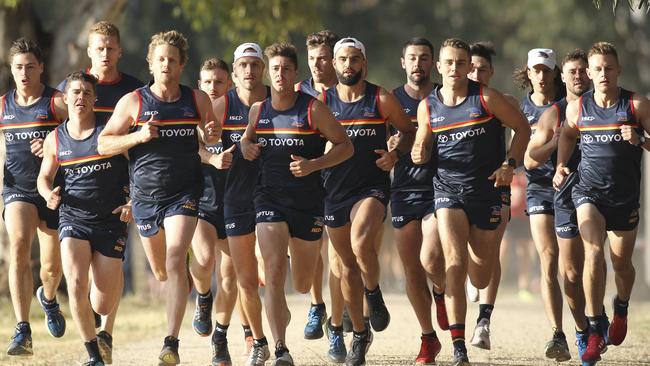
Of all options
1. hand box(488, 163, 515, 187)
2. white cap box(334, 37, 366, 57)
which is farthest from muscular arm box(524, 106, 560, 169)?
white cap box(334, 37, 366, 57)

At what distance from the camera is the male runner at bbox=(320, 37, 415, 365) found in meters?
12.5

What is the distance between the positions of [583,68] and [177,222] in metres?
4.02

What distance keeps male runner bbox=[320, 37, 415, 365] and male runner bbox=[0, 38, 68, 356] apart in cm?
254

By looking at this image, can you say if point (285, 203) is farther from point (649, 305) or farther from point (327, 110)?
point (649, 305)

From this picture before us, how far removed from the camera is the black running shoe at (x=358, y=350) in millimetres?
12297

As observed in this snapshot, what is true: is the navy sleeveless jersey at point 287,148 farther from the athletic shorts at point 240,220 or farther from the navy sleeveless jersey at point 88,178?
the navy sleeveless jersey at point 88,178

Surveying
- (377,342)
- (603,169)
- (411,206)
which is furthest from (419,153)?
(377,342)

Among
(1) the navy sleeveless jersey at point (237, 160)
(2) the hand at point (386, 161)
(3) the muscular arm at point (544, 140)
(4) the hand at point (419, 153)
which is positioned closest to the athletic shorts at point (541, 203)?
(3) the muscular arm at point (544, 140)

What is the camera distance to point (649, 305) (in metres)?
21.6

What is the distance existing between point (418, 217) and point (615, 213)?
1.71m

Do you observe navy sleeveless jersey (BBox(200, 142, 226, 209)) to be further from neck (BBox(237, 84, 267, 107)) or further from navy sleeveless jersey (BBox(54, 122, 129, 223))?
navy sleeveless jersey (BBox(54, 122, 129, 223))

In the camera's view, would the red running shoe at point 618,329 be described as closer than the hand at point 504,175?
No

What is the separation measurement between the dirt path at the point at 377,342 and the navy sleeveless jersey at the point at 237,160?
5.43ft

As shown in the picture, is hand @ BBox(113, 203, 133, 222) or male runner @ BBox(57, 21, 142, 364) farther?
male runner @ BBox(57, 21, 142, 364)
